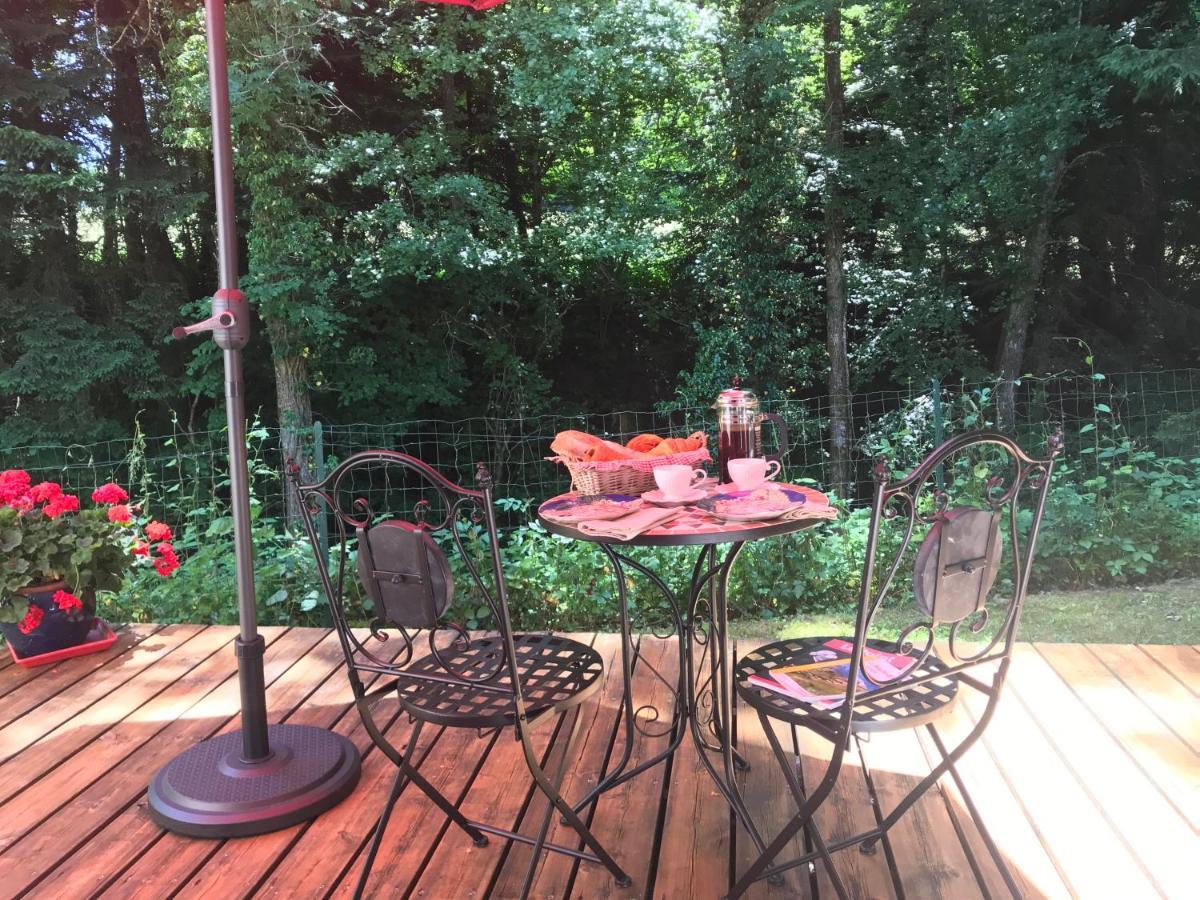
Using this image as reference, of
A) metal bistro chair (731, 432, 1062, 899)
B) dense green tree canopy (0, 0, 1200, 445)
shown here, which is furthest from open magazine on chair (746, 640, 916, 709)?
dense green tree canopy (0, 0, 1200, 445)

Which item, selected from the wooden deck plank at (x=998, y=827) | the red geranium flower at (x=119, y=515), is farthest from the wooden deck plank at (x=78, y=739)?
the wooden deck plank at (x=998, y=827)

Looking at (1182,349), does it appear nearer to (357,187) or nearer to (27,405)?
(357,187)

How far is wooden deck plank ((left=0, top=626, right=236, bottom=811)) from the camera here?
200 cm

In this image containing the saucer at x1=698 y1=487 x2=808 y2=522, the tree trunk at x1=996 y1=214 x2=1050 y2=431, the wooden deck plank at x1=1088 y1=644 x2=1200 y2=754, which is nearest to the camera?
the saucer at x1=698 y1=487 x2=808 y2=522

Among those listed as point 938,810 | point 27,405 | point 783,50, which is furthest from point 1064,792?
point 27,405

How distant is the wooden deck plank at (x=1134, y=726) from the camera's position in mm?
1864

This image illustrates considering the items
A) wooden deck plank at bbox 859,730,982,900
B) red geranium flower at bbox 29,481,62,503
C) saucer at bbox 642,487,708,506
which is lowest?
wooden deck plank at bbox 859,730,982,900

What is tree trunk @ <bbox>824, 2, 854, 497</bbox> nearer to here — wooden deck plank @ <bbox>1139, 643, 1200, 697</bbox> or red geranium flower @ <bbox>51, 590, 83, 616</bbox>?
wooden deck plank @ <bbox>1139, 643, 1200, 697</bbox>

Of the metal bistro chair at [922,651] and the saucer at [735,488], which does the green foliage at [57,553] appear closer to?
the saucer at [735,488]

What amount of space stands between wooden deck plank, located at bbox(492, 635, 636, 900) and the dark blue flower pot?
5.38 ft

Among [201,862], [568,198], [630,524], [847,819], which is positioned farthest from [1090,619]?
[568,198]

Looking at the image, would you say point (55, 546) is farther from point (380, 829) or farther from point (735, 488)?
point (735, 488)

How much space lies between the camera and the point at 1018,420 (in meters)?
6.95

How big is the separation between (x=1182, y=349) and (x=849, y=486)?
3045 millimetres
